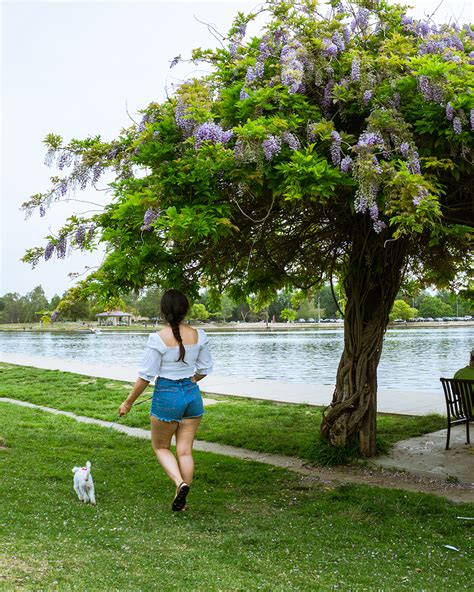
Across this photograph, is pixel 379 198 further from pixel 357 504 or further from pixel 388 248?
pixel 357 504

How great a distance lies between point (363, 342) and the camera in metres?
7.66

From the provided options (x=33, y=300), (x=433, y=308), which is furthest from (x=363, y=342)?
(x=33, y=300)

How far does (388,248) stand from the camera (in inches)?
294

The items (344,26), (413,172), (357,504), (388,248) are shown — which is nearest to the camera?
(413,172)

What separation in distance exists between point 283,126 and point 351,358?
3.30 meters

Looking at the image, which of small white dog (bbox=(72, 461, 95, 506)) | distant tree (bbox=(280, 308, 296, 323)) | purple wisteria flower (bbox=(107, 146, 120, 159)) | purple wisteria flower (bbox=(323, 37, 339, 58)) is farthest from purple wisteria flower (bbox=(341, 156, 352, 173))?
distant tree (bbox=(280, 308, 296, 323))

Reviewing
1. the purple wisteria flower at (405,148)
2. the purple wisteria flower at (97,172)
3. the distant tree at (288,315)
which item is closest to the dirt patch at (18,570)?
the purple wisteria flower at (405,148)

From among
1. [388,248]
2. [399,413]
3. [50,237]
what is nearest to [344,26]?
[388,248]

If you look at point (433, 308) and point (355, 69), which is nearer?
point (355, 69)

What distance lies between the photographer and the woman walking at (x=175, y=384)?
212 inches

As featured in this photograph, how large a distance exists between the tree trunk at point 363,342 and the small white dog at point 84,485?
3.29 m

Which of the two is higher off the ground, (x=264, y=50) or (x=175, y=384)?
(x=264, y=50)

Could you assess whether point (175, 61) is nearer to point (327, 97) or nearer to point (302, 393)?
point (327, 97)

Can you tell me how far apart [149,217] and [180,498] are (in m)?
2.35
